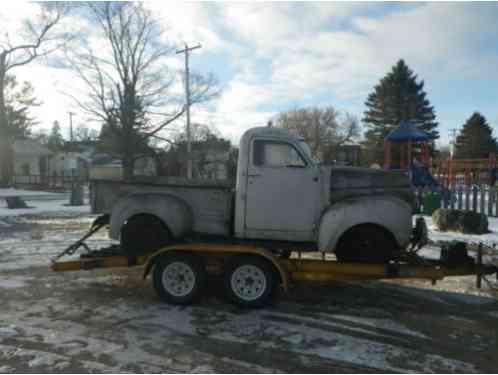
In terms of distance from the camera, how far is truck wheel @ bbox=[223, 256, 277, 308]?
545 centimetres

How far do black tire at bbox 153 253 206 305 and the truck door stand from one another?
0.96 m

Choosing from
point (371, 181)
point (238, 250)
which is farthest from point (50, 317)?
point (371, 181)

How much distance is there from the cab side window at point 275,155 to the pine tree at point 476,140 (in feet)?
174

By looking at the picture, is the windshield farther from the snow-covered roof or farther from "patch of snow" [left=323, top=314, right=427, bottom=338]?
the snow-covered roof

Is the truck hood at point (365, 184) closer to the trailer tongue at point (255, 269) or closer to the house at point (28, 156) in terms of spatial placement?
the trailer tongue at point (255, 269)

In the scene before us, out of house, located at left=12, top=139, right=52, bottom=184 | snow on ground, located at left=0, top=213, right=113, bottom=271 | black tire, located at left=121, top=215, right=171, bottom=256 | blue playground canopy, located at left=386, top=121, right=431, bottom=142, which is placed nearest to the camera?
black tire, located at left=121, top=215, right=171, bottom=256

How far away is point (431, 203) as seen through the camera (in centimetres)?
1383

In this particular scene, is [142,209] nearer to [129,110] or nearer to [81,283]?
[81,283]

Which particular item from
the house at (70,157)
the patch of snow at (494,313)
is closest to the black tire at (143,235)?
the patch of snow at (494,313)

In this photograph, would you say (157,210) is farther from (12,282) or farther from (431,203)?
(431,203)

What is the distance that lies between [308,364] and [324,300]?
2.03 m

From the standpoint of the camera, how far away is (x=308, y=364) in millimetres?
3887

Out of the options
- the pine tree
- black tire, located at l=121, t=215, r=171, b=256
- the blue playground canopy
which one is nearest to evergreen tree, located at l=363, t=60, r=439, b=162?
the pine tree

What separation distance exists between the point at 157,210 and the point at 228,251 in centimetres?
117
